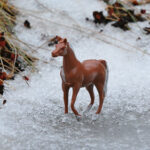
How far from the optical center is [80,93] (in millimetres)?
1805

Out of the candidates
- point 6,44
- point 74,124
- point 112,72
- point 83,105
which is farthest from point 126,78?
point 6,44

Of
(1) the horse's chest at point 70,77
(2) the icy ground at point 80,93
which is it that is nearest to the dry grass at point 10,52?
(2) the icy ground at point 80,93

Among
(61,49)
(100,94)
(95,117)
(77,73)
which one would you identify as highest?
(61,49)

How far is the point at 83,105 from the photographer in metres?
1.71

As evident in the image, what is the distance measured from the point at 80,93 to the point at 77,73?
34 centimetres

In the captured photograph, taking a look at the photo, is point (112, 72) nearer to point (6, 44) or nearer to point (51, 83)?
point (51, 83)

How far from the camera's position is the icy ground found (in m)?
1.49

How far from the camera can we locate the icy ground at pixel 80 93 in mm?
1491

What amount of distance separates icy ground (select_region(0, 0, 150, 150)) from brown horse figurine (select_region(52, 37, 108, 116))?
10cm

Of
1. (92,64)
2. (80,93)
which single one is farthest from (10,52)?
(92,64)

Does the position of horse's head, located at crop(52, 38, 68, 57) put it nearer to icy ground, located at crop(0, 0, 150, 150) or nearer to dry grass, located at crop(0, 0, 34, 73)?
icy ground, located at crop(0, 0, 150, 150)

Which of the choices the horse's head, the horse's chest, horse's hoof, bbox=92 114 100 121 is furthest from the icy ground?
the horse's head

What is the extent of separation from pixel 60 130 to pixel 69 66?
28 cm

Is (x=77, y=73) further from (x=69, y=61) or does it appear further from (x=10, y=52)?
(x=10, y=52)
